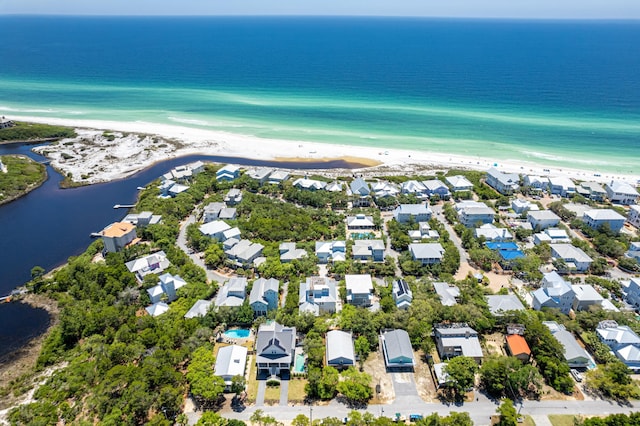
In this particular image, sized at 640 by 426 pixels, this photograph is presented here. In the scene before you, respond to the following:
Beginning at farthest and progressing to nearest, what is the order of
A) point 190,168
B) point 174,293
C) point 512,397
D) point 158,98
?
point 158,98 < point 190,168 < point 174,293 < point 512,397

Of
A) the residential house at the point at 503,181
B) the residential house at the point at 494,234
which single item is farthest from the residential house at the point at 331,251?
the residential house at the point at 503,181

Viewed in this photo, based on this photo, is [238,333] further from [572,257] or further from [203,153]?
[203,153]

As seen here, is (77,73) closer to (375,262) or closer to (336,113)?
(336,113)

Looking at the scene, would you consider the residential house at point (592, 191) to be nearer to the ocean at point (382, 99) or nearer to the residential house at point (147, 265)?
the ocean at point (382, 99)

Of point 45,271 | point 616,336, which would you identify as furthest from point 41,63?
point 616,336

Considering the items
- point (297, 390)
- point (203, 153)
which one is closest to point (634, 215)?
point (297, 390)

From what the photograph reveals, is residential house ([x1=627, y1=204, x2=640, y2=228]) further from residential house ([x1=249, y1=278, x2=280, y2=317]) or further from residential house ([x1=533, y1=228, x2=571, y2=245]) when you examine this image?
residential house ([x1=249, y1=278, x2=280, y2=317])

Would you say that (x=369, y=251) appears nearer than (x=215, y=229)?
Yes
